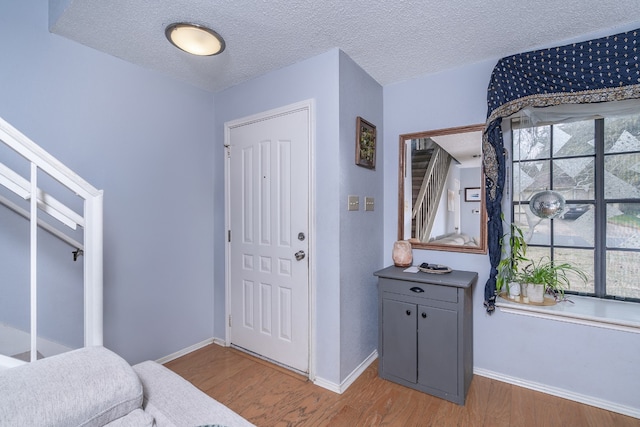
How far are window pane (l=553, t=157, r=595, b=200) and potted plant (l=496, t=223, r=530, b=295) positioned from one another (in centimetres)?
43

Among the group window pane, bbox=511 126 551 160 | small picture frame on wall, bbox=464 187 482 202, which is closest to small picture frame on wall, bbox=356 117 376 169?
small picture frame on wall, bbox=464 187 482 202

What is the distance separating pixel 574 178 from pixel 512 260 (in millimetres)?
746

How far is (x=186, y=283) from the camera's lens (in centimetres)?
265

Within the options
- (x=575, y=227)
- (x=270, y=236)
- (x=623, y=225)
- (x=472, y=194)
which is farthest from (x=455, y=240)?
(x=270, y=236)

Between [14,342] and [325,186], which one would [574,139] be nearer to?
[325,186]

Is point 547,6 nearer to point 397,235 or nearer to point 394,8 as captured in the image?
point 394,8

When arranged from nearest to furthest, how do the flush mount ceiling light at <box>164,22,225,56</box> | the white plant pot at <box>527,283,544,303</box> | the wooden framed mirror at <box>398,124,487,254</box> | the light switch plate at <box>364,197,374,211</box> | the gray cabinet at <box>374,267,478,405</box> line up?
the flush mount ceiling light at <box>164,22,225,56</box>
the gray cabinet at <box>374,267,478,405</box>
the white plant pot at <box>527,283,544,303</box>
the wooden framed mirror at <box>398,124,487,254</box>
the light switch plate at <box>364,197,374,211</box>

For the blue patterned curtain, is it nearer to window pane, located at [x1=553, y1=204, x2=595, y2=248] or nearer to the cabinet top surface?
the cabinet top surface

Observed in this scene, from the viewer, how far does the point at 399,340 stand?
7.11ft

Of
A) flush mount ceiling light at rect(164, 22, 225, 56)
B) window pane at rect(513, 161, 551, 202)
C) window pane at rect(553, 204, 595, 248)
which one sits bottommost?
window pane at rect(553, 204, 595, 248)

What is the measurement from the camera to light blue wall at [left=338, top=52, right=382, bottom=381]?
2.14m

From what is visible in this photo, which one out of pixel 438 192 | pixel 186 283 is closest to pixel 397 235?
pixel 438 192

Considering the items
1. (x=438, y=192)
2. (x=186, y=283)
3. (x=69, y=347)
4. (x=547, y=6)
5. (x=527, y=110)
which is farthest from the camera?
(x=186, y=283)

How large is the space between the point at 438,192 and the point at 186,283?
233cm
